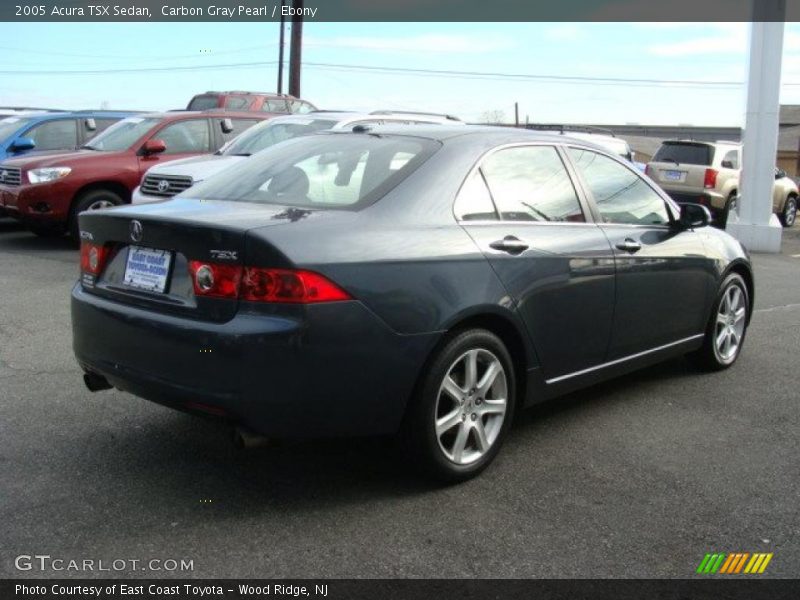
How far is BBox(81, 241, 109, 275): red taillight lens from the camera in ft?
13.3

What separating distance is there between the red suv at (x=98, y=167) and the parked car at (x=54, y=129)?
1.80 metres

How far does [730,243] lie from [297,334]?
151 inches

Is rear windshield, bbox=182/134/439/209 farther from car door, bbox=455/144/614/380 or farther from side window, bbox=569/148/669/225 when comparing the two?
side window, bbox=569/148/669/225

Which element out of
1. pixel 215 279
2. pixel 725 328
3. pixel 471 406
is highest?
pixel 215 279

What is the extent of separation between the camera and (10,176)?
11.1m

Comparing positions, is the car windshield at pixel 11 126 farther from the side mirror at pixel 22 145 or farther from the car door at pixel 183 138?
the car door at pixel 183 138

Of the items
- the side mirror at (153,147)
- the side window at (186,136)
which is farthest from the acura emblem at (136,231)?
the side window at (186,136)

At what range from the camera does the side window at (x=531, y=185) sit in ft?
14.2

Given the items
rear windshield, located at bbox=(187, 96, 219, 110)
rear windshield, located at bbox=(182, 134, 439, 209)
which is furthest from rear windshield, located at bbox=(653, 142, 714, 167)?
rear windshield, located at bbox=(182, 134, 439, 209)

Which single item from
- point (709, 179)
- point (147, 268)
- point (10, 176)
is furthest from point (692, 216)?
point (709, 179)

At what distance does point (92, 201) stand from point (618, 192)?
25.6 ft

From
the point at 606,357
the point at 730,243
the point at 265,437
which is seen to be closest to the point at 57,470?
the point at 265,437

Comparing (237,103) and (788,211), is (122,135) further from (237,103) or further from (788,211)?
(788,211)
